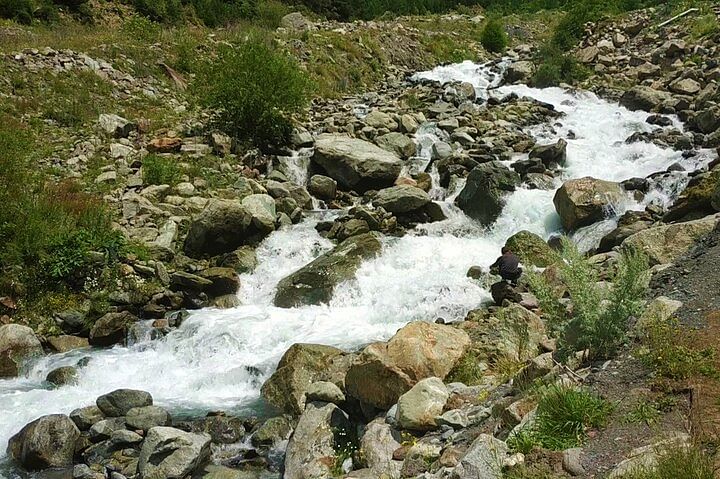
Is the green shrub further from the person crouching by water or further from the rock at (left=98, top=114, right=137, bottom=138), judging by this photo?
the person crouching by water

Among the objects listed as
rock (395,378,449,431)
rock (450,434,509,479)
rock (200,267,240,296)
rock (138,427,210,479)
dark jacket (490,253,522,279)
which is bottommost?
rock (200,267,240,296)

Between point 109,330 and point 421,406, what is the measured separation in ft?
21.1

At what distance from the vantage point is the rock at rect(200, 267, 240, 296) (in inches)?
441

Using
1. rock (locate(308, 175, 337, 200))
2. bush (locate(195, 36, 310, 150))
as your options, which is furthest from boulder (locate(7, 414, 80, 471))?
bush (locate(195, 36, 310, 150))

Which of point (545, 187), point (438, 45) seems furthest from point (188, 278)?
point (438, 45)

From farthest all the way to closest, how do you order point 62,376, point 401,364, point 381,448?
point 62,376 < point 401,364 < point 381,448

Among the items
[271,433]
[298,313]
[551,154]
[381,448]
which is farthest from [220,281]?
[551,154]

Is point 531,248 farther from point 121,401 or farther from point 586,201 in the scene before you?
point 121,401

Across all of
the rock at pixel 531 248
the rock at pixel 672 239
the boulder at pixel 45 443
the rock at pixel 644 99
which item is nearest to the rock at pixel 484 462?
the boulder at pixel 45 443

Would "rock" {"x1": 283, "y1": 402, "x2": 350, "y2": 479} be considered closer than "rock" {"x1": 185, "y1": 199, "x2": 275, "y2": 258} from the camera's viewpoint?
Yes

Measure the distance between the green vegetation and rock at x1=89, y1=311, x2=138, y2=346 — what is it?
781 centimetres

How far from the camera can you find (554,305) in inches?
213

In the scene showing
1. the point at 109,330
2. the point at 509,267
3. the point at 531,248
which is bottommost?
the point at 109,330

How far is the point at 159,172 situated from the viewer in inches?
528
